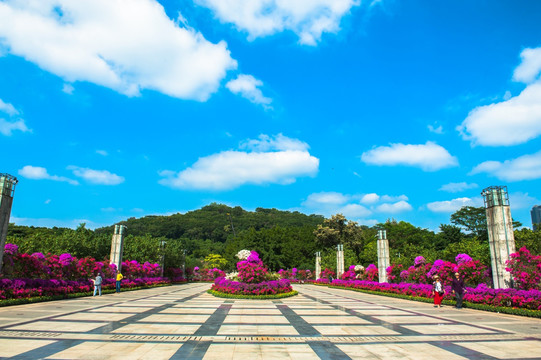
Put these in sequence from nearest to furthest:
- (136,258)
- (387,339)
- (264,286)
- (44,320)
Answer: (387,339)
(44,320)
(264,286)
(136,258)

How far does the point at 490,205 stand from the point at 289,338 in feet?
35.7

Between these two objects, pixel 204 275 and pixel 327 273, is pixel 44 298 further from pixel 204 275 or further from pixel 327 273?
pixel 204 275

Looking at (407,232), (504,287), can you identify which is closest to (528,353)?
(504,287)

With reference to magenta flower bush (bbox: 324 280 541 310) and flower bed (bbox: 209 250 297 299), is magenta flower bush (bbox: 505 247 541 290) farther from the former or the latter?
flower bed (bbox: 209 250 297 299)

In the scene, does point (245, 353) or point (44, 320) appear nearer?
point (245, 353)

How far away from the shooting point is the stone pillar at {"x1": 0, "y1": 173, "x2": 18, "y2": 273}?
39.1 ft

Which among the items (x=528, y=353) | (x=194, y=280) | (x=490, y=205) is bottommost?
(x=194, y=280)

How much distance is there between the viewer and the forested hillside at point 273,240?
77.1ft

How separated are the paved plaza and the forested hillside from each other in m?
12.5

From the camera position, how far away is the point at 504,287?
477 inches

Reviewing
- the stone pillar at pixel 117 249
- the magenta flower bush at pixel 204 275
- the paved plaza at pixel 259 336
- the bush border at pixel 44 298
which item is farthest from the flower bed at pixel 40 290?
the magenta flower bush at pixel 204 275

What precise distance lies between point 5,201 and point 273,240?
38.8 metres

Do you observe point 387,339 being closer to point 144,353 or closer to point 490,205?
point 144,353

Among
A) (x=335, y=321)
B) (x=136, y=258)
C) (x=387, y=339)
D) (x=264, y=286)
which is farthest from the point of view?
(x=136, y=258)
